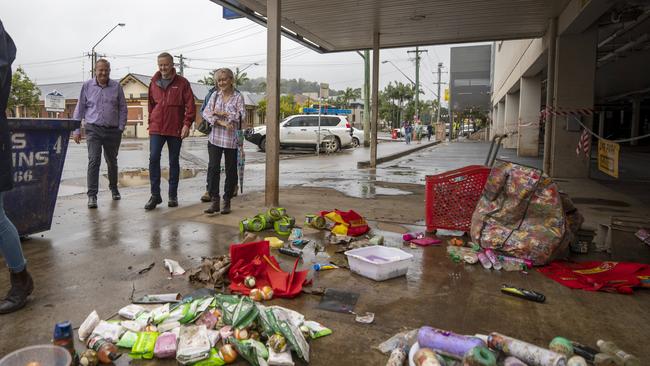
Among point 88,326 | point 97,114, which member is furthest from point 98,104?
point 88,326

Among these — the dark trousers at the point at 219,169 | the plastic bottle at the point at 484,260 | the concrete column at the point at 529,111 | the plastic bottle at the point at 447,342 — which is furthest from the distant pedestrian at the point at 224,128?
the concrete column at the point at 529,111

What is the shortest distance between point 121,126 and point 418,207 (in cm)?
416

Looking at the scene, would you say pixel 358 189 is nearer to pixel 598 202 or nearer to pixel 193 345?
pixel 598 202

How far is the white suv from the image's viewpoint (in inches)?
839

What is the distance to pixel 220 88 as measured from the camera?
5.59m

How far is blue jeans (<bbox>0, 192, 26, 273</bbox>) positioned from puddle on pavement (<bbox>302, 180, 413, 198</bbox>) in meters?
5.25

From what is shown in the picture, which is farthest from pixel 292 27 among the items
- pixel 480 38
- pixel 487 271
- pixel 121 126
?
pixel 487 271

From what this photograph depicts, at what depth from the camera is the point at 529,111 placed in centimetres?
1823

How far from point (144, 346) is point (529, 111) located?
61.0 ft

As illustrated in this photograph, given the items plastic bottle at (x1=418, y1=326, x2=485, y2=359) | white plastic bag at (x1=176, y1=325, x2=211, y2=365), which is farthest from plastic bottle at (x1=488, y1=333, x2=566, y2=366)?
white plastic bag at (x1=176, y1=325, x2=211, y2=365)

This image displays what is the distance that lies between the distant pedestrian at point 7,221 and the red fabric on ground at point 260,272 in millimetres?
1267

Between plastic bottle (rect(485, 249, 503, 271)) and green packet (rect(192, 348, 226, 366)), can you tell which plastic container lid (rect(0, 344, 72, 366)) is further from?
plastic bottle (rect(485, 249, 503, 271))

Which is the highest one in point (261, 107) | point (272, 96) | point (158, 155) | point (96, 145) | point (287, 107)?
point (287, 107)

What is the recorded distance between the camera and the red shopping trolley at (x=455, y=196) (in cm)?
458
